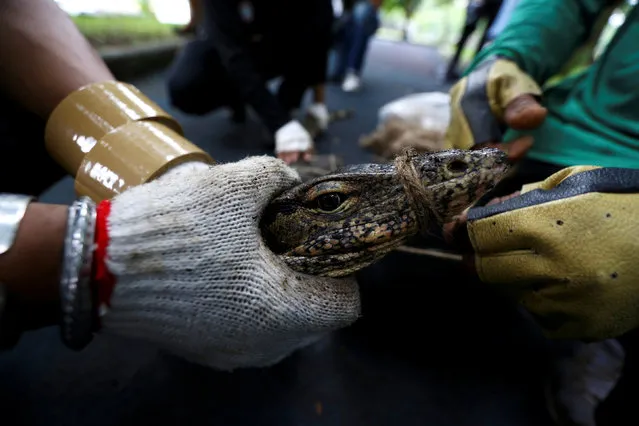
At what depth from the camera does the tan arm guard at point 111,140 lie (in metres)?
0.60

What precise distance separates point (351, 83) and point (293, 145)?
2406mm

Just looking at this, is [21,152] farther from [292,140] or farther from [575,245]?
[575,245]

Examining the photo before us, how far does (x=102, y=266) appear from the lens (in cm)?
41

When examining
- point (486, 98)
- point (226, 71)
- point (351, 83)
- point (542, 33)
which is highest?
point (542, 33)

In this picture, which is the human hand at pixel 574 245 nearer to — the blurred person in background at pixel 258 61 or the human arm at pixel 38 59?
the human arm at pixel 38 59

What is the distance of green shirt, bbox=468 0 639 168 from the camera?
0.76 meters

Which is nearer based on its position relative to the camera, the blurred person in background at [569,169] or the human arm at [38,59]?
the blurred person in background at [569,169]

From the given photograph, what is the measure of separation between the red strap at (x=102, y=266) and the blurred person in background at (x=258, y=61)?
1038 millimetres

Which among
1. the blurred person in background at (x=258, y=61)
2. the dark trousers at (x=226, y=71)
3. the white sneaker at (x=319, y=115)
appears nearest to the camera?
the blurred person in background at (x=258, y=61)

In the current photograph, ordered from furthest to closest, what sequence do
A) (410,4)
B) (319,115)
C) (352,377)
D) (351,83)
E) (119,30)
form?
(410,4) < (351,83) < (119,30) < (319,115) < (352,377)

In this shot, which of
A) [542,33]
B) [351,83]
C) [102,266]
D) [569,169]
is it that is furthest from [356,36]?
[102,266]

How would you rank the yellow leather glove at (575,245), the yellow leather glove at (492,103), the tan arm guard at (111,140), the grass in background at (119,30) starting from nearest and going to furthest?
the yellow leather glove at (575,245), the tan arm guard at (111,140), the yellow leather glove at (492,103), the grass in background at (119,30)

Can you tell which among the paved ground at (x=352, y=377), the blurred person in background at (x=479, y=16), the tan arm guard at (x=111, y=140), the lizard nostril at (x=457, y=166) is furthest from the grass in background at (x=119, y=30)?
the blurred person in background at (x=479, y=16)

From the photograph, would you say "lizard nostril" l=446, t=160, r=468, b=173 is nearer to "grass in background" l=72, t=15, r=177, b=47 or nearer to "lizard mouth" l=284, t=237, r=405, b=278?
"lizard mouth" l=284, t=237, r=405, b=278
